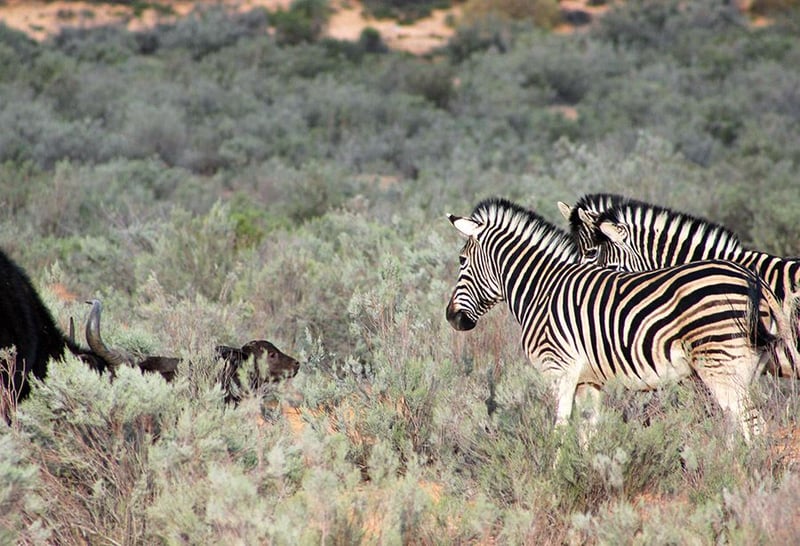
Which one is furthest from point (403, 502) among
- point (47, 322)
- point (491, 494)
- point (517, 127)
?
point (517, 127)

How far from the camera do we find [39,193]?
45.5ft

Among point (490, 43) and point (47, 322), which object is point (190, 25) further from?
point (47, 322)

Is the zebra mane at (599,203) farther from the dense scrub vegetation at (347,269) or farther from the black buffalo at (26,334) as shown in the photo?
the black buffalo at (26,334)

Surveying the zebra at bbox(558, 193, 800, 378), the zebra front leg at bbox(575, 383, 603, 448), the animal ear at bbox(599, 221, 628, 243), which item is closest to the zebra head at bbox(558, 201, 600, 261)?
the zebra at bbox(558, 193, 800, 378)

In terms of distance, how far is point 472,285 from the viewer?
6980 millimetres

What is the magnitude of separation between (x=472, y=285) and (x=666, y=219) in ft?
4.81

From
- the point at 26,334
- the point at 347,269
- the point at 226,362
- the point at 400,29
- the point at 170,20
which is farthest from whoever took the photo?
the point at 400,29

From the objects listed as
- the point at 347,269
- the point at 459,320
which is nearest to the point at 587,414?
the point at 459,320

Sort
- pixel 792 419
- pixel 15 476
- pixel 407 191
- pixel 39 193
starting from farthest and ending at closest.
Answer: pixel 407 191 < pixel 39 193 < pixel 792 419 < pixel 15 476

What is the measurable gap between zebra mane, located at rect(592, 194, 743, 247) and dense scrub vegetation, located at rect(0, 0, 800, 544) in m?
1.09

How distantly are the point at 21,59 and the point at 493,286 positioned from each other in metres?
20.0

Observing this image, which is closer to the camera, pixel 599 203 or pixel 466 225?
pixel 466 225

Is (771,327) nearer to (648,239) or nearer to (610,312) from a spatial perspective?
(610,312)

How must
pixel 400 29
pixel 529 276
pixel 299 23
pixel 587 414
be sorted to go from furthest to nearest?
1. pixel 400 29
2. pixel 299 23
3. pixel 529 276
4. pixel 587 414
